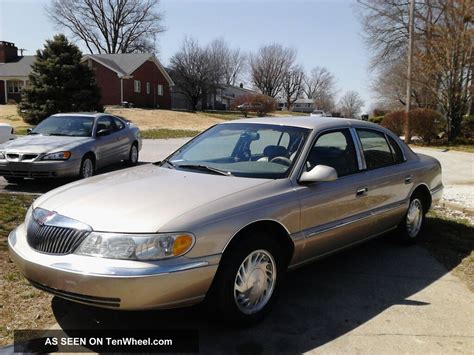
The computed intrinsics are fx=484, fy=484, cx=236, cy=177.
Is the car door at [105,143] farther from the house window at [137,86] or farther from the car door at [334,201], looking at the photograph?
the house window at [137,86]

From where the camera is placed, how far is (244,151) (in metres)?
4.74

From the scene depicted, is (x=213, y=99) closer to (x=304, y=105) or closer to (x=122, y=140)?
(x=304, y=105)

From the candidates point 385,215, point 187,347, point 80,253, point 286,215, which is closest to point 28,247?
point 80,253

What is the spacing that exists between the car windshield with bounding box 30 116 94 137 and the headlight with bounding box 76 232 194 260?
7.42 m

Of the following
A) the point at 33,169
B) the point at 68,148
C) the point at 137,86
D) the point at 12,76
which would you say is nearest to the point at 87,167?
the point at 68,148

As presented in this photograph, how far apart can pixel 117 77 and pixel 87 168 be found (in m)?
38.8

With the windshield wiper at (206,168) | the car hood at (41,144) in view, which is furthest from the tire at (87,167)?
the windshield wiper at (206,168)

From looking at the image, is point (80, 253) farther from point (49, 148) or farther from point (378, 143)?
point (49, 148)

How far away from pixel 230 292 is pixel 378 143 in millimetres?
2839

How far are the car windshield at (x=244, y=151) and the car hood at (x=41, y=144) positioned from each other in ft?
15.9

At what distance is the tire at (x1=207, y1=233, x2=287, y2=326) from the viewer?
346 centimetres

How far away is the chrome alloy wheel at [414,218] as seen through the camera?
230 inches

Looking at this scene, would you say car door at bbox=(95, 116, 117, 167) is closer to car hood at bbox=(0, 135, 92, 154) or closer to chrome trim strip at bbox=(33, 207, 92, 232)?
car hood at bbox=(0, 135, 92, 154)

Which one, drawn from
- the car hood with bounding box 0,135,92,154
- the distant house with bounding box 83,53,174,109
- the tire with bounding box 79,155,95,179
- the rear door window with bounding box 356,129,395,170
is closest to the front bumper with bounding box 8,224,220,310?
the rear door window with bounding box 356,129,395,170
